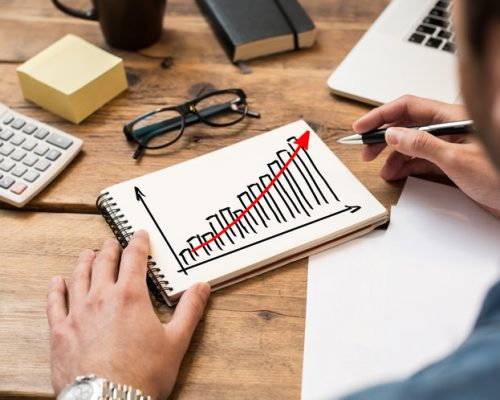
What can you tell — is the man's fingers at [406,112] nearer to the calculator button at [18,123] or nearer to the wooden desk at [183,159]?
the wooden desk at [183,159]

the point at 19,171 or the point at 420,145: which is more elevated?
the point at 420,145

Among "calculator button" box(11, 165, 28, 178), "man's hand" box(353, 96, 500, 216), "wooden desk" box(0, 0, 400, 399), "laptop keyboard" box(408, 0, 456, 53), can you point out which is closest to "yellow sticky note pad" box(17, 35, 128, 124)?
"wooden desk" box(0, 0, 400, 399)

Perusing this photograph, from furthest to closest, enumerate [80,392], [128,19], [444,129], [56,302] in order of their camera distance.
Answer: [128,19] → [444,129] → [56,302] → [80,392]

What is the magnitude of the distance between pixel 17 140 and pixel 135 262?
0.31 m

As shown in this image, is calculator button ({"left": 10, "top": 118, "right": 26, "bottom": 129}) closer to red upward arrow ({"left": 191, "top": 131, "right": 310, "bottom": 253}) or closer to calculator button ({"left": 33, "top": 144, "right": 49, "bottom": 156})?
calculator button ({"left": 33, "top": 144, "right": 49, "bottom": 156})

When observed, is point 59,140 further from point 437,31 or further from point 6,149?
point 437,31

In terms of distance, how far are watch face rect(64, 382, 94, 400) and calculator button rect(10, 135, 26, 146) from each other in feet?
1.39

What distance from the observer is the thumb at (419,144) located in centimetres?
94

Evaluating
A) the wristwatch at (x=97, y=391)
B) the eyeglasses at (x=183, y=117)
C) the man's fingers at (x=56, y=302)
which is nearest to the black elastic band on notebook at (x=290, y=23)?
the eyeglasses at (x=183, y=117)

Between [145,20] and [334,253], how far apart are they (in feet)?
1.75

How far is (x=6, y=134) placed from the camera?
3.48 ft

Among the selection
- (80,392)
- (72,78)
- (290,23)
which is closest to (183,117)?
(72,78)

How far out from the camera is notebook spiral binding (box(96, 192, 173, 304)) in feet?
2.88

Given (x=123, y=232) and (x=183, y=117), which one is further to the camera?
(x=183, y=117)
